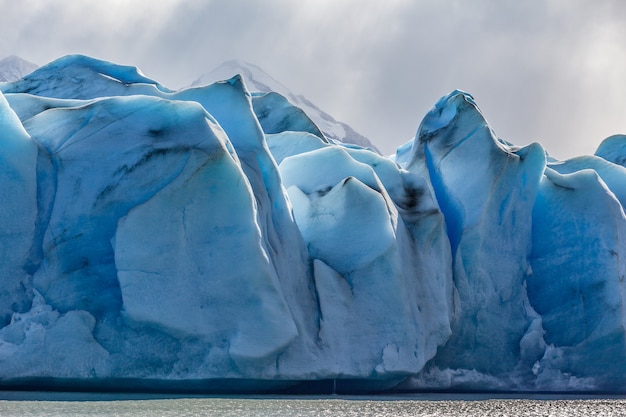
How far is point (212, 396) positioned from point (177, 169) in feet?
8.75

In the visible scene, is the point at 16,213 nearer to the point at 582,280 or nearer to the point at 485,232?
the point at 485,232

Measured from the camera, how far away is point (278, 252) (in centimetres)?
1240

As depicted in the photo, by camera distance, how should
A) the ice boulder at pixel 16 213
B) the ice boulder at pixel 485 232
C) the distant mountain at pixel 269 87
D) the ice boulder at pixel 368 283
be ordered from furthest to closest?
the distant mountain at pixel 269 87
the ice boulder at pixel 485 232
the ice boulder at pixel 368 283
the ice boulder at pixel 16 213

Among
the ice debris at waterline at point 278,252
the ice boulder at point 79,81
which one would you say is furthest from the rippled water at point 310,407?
the ice boulder at point 79,81

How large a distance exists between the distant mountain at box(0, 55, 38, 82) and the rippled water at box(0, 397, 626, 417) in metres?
43.8

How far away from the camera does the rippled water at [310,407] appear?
9391 millimetres

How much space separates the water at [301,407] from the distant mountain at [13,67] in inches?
1722

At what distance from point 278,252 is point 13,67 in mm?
44776

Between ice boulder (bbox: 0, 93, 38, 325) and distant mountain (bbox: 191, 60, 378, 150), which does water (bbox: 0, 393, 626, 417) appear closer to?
ice boulder (bbox: 0, 93, 38, 325)

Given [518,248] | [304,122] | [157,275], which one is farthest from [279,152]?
[157,275]

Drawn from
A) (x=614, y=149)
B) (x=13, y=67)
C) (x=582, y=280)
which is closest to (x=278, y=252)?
(x=582, y=280)

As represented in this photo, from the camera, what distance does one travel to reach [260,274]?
11516 millimetres

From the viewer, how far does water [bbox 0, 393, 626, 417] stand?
9422 millimetres

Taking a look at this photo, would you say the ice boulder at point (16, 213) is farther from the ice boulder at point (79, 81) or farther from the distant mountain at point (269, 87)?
the distant mountain at point (269, 87)
